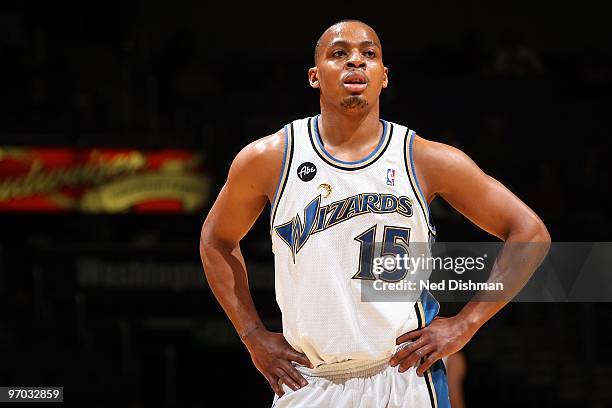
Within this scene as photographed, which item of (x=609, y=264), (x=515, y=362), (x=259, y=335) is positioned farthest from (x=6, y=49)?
(x=259, y=335)

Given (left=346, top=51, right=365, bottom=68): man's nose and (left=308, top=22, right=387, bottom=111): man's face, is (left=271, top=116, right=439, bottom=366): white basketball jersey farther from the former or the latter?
(left=346, top=51, right=365, bottom=68): man's nose

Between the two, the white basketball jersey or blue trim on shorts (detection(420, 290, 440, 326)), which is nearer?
the white basketball jersey

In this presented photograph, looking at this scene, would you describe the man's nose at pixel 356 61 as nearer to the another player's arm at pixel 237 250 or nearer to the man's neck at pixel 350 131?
the man's neck at pixel 350 131

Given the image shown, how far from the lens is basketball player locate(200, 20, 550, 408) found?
10.4 ft

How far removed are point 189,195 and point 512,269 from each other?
22.0 ft

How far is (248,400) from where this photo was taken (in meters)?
9.17

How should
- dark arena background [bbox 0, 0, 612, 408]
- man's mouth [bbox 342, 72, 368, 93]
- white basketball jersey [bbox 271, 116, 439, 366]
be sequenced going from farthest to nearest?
dark arena background [bbox 0, 0, 612, 408] → man's mouth [bbox 342, 72, 368, 93] → white basketball jersey [bbox 271, 116, 439, 366]

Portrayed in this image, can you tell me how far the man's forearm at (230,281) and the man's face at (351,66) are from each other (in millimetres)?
717

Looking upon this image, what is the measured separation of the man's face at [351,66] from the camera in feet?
10.8

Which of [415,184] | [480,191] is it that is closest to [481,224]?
[480,191]

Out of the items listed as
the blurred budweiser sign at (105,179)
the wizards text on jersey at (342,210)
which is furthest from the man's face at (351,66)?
the blurred budweiser sign at (105,179)

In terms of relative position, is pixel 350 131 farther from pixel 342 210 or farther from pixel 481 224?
pixel 481 224

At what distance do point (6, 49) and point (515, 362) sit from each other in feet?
21.3

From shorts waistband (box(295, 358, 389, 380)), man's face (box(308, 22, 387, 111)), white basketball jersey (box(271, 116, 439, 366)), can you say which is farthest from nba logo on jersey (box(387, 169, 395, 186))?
shorts waistband (box(295, 358, 389, 380))
